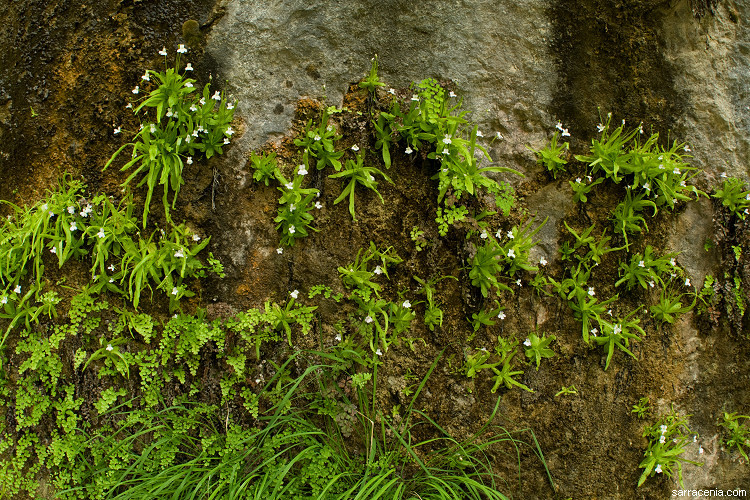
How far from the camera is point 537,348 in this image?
329 cm

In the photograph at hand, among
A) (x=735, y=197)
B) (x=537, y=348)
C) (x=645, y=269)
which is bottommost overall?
(x=537, y=348)

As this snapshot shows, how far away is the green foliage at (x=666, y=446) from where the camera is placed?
3336mm

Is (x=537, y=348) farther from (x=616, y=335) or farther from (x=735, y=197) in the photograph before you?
(x=735, y=197)

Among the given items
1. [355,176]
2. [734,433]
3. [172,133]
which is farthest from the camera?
[734,433]

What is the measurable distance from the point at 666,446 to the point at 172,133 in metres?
3.84

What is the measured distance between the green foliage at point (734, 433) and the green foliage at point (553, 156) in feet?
7.00

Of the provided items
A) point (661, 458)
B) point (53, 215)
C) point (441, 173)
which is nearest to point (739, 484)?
point (661, 458)

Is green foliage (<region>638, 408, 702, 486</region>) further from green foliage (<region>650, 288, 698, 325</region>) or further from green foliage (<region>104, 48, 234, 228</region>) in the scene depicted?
green foliage (<region>104, 48, 234, 228</region>)

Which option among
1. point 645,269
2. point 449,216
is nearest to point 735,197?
point 645,269

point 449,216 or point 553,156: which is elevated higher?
point 553,156

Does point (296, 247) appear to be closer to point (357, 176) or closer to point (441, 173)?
point (357, 176)

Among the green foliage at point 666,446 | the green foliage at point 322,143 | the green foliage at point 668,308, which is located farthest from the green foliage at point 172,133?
the green foliage at point 666,446

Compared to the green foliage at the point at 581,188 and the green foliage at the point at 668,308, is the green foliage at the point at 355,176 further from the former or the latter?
the green foliage at the point at 668,308

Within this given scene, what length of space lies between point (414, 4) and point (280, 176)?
4.79 ft
